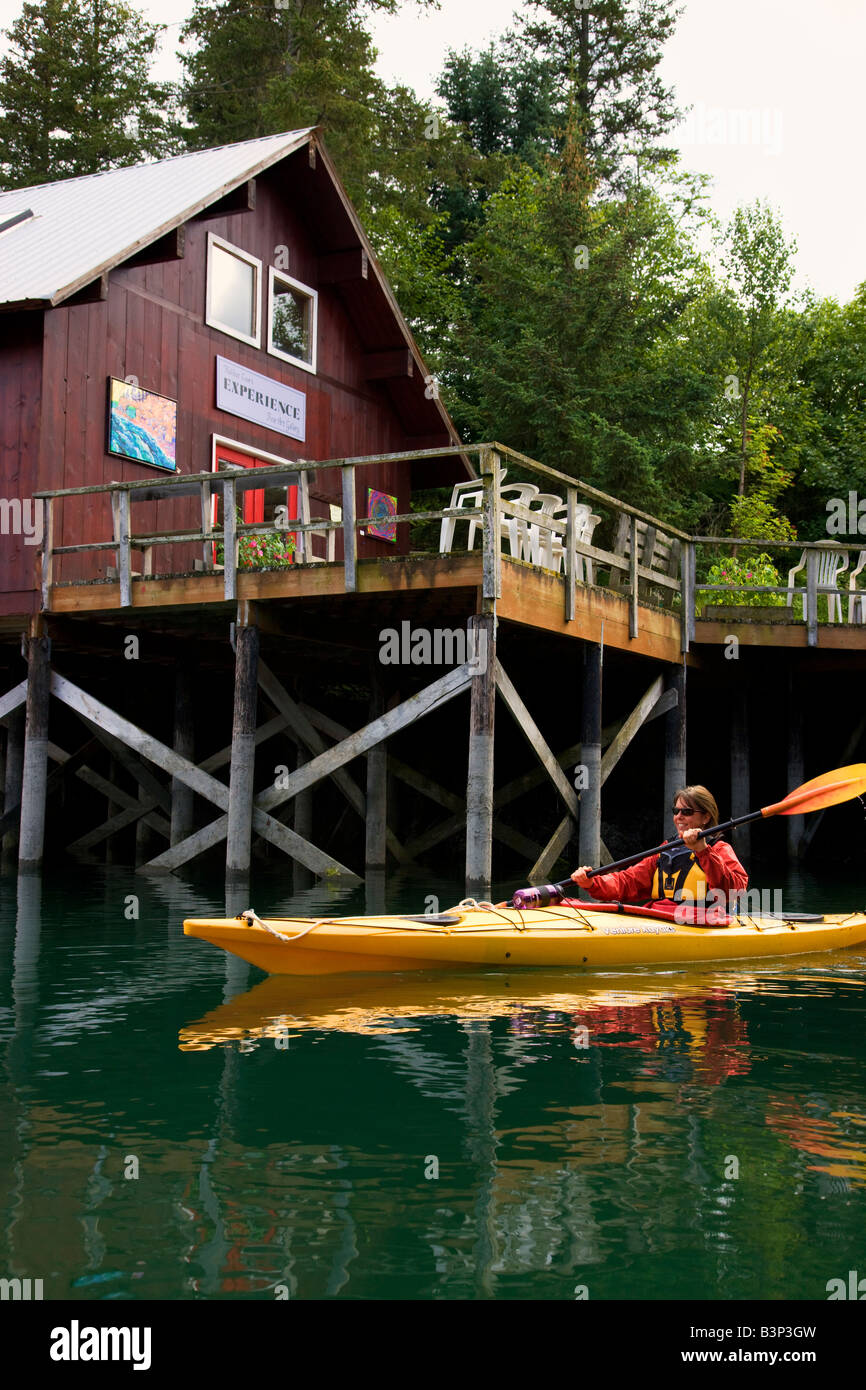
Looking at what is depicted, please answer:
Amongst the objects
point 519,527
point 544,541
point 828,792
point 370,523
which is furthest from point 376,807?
point 828,792

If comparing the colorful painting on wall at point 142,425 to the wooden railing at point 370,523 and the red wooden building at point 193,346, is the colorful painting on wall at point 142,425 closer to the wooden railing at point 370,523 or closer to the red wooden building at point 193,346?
the red wooden building at point 193,346

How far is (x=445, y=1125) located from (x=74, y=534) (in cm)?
1051

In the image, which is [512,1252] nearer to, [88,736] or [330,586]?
[330,586]

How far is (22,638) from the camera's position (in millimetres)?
14688

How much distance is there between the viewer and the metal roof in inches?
550

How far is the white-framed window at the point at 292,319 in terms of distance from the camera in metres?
A: 17.4

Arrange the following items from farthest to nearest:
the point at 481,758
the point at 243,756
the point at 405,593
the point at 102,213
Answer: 1. the point at 102,213
2. the point at 243,756
3. the point at 405,593
4. the point at 481,758

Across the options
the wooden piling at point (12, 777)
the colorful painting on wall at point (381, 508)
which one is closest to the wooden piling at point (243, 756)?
the wooden piling at point (12, 777)

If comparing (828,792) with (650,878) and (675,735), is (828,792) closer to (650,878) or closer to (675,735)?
(650,878)

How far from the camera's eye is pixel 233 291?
1686cm

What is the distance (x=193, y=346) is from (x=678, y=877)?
961cm

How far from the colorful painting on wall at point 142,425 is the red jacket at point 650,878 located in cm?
828
